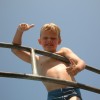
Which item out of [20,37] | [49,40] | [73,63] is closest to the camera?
[73,63]

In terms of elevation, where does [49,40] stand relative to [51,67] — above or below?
above

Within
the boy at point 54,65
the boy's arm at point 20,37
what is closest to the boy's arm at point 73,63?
the boy at point 54,65

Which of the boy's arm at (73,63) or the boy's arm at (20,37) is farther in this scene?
the boy's arm at (20,37)

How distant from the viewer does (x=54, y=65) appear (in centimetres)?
114

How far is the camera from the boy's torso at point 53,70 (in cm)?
109

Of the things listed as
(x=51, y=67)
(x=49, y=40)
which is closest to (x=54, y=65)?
(x=51, y=67)

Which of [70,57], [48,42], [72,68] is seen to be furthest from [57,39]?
[72,68]

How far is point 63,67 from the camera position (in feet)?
3.65

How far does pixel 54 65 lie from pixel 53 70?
27mm

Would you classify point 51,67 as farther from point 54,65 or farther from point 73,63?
point 73,63

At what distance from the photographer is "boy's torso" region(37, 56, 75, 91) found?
3.56 feet

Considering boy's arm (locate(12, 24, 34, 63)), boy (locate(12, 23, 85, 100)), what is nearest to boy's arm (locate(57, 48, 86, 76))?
boy (locate(12, 23, 85, 100))

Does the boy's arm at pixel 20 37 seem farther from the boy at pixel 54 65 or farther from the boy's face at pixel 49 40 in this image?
the boy's face at pixel 49 40

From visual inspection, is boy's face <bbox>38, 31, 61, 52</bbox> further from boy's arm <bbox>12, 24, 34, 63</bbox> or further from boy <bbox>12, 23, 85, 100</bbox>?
boy's arm <bbox>12, 24, 34, 63</bbox>
